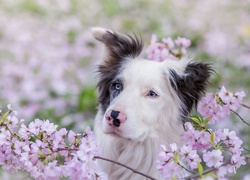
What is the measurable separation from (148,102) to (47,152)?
808mm

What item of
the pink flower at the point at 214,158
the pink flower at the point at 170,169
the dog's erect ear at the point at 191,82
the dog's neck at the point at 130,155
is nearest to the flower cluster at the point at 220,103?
the dog's erect ear at the point at 191,82

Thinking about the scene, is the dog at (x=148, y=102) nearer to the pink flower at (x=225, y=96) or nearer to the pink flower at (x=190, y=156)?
the pink flower at (x=225, y=96)

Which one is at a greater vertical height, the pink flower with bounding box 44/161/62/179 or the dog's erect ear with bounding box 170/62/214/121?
the dog's erect ear with bounding box 170/62/214/121

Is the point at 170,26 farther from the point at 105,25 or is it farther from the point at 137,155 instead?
the point at 137,155

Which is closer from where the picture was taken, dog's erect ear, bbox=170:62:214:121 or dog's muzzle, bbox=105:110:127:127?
dog's muzzle, bbox=105:110:127:127

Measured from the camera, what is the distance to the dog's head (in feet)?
11.6

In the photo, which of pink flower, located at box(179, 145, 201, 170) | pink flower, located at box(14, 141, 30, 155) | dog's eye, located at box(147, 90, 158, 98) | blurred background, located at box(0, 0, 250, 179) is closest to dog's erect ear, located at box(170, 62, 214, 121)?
dog's eye, located at box(147, 90, 158, 98)

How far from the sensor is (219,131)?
3.23 meters

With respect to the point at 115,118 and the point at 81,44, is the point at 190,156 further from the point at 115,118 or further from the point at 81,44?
the point at 81,44

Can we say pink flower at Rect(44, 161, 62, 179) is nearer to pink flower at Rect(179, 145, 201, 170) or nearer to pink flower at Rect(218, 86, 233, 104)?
pink flower at Rect(179, 145, 201, 170)

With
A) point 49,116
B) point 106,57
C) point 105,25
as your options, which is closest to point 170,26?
point 105,25

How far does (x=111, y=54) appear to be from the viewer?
13.1 ft

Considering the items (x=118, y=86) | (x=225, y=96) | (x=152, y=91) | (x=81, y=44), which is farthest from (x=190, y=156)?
(x=81, y=44)

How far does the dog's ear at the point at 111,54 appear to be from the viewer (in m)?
3.87
